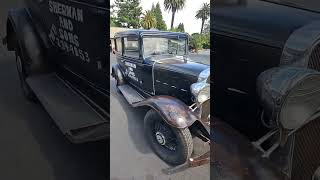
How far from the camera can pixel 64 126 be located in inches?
81.8

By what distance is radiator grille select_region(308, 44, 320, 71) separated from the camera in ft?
7.23

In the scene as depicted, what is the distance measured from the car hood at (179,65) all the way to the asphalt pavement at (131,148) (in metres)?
0.19

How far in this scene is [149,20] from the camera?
1868 mm

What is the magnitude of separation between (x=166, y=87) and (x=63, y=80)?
21.6 inches

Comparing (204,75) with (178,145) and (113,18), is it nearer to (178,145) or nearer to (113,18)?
(178,145)

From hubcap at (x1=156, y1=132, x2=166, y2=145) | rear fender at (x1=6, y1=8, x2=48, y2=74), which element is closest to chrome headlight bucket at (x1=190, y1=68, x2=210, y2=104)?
hubcap at (x1=156, y1=132, x2=166, y2=145)

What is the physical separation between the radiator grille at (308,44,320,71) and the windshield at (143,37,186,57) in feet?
2.25

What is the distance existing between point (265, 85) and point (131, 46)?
0.67 m

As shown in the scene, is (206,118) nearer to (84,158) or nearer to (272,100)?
(272,100)

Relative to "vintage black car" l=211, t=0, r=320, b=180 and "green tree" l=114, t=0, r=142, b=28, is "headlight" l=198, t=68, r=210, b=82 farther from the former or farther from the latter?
"green tree" l=114, t=0, r=142, b=28

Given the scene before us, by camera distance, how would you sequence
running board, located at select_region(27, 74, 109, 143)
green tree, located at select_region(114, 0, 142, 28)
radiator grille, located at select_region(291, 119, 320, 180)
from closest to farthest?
1. green tree, located at select_region(114, 0, 142, 28)
2. running board, located at select_region(27, 74, 109, 143)
3. radiator grille, located at select_region(291, 119, 320, 180)

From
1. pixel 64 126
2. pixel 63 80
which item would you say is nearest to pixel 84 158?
pixel 64 126

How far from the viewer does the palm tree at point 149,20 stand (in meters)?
1.86

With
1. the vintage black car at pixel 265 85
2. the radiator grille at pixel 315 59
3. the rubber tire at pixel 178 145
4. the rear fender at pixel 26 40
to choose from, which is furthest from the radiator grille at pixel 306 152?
the rear fender at pixel 26 40
